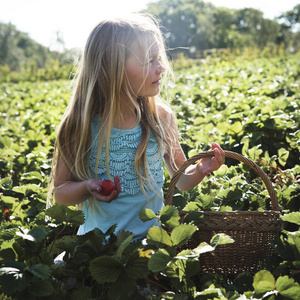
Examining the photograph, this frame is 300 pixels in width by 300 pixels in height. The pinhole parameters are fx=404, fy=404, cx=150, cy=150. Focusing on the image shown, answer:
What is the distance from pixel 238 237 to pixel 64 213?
69cm

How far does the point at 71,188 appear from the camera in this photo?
1.84 metres

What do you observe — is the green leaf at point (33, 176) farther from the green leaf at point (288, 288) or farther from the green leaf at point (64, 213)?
the green leaf at point (288, 288)

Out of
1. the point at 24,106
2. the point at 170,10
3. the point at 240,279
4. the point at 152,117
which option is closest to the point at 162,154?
the point at 152,117

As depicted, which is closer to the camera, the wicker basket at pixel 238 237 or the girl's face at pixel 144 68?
the wicker basket at pixel 238 237

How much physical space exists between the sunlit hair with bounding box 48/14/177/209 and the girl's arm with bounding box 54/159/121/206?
0.04 meters

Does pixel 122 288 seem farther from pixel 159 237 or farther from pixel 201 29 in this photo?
pixel 201 29

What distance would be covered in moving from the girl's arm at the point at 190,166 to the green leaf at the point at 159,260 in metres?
0.62

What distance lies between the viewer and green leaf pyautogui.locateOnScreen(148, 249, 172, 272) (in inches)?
45.7

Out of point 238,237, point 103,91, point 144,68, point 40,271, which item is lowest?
point 238,237

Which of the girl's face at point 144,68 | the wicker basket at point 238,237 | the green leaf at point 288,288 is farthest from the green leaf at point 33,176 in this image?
the green leaf at point 288,288

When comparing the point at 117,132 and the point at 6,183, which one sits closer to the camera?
the point at 117,132

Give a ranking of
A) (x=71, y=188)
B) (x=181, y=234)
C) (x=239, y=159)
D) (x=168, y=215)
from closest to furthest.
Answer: (x=181, y=234), (x=168, y=215), (x=239, y=159), (x=71, y=188)

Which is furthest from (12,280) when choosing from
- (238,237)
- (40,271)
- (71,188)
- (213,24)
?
(213,24)

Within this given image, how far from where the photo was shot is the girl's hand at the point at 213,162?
1720mm
